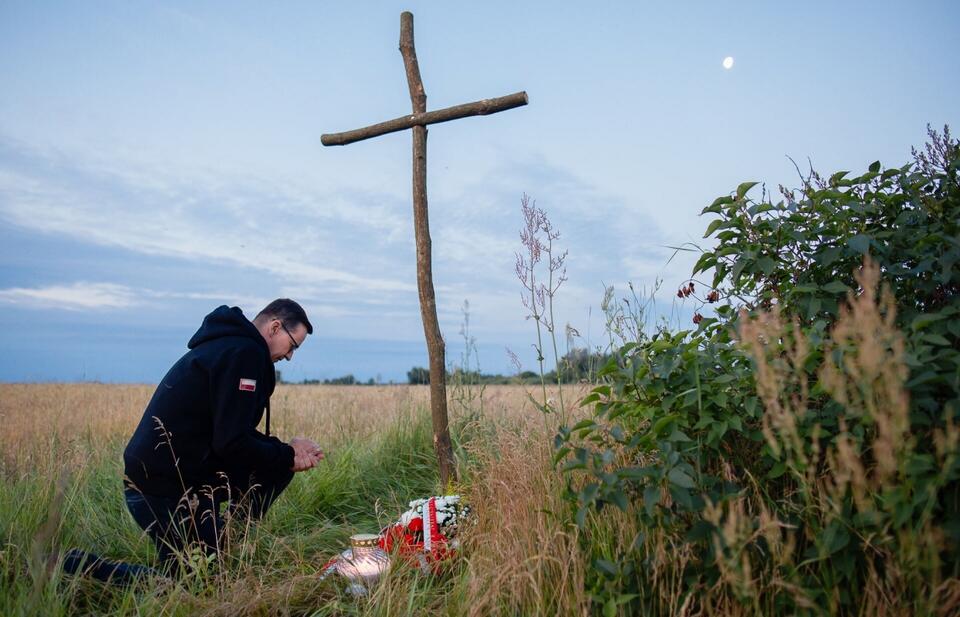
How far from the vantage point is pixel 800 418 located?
245 cm

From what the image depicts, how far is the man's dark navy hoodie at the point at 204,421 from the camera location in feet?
14.0

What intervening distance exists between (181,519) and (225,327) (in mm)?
1212

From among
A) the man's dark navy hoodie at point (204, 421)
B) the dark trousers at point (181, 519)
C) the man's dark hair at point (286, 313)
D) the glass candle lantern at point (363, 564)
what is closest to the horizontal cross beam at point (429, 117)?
the man's dark hair at point (286, 313)

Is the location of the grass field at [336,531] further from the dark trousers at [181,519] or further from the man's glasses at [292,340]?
the man's glasses at [292,340]

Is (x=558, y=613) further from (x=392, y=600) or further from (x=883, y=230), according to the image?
(x=883, y=230)

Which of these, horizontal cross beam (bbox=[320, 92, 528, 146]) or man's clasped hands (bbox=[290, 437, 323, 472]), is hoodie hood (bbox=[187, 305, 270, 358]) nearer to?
man's clasped hands (bbox=[290, 437, 323, 472])

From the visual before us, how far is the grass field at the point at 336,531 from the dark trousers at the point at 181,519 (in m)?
0.10

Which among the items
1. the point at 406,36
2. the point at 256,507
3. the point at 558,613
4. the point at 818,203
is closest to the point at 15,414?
the point at 256,507

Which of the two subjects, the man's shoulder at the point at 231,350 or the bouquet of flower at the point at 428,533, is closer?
the bouquet of flower at the point at 428,533

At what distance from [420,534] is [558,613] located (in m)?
1.43

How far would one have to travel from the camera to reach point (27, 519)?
4664mm

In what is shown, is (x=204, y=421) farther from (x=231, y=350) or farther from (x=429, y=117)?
(x=429, y=117)

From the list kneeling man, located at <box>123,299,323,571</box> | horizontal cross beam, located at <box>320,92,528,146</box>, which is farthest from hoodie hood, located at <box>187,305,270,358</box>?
horizontal cross beam, located at <box>320,92,528,146</box>

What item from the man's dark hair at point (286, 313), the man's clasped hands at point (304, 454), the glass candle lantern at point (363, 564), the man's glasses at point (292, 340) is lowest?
the glass candle lantern at point (363, 564)
